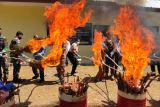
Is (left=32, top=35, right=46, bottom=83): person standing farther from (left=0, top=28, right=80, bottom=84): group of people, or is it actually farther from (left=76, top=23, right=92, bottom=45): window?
(left=76, top=23, right=92, bottom=45): window

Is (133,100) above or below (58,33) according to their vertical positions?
below

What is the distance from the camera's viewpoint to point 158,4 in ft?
57.6

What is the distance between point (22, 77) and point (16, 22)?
4422mm

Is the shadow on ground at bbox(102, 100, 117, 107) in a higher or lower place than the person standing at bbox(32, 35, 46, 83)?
lower

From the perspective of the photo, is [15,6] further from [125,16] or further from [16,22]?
[125,16]

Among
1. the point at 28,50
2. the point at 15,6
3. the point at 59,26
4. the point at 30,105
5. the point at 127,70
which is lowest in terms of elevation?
the point at 30,105

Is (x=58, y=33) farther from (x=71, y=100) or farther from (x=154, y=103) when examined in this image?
(x=154, y=103)

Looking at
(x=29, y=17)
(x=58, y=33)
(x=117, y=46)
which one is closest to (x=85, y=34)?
(x=29, y=17)

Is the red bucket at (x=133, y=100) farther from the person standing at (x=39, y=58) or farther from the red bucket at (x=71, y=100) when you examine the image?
the person standing at (x=39, y=58)

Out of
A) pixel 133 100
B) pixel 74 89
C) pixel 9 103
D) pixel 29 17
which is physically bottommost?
pixel 133 100

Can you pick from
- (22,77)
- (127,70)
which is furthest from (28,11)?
(127,70)

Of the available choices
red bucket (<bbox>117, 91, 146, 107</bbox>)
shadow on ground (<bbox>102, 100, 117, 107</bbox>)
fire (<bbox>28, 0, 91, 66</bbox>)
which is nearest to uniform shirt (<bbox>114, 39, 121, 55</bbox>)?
shadow on ground (<bbox>102, 100, 117, 107</bbox>)

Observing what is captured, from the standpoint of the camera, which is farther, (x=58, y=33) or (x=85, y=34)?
(x=85, y=34)

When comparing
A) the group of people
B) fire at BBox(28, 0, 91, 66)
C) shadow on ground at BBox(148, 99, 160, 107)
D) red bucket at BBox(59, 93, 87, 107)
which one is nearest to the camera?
red bucket at BBox(59, 93, 87, 107)
